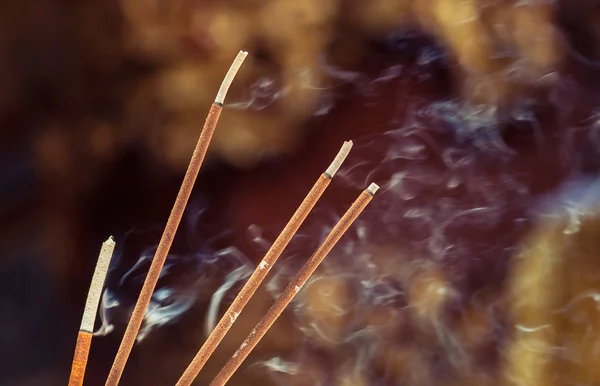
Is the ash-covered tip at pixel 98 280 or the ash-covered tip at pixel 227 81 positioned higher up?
the ash-covered tip at pixel 227 81

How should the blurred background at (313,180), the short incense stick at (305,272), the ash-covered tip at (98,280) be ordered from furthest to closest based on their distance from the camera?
1. the blurred background at (313,180)
2. the short incense stick at (305,272)
3. the ash-covered tip at (98,280)

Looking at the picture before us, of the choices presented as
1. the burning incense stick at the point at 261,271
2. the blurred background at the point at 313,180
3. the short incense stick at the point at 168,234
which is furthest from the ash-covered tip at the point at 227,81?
the blurred background at the point at 313,180

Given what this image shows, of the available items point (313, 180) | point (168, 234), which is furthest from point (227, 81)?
point (313, 180)

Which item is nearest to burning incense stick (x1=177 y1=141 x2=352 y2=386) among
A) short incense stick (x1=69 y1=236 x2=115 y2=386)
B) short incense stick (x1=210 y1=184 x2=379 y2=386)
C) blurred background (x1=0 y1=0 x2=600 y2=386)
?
short incense stick (x1=210 y1=184 x2=379 y2=386)

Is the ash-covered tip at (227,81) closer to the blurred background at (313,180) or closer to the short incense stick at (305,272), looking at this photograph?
the short incense stick at (305,272)

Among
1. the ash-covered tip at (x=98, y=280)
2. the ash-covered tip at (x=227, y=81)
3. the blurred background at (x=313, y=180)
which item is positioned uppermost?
the ash-covered tip at (x=227, y=81)

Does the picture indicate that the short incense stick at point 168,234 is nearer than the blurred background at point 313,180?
Yes

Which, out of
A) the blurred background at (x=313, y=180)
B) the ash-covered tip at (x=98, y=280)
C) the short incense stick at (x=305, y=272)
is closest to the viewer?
the ash-covered tip at (x=98, y=280)
